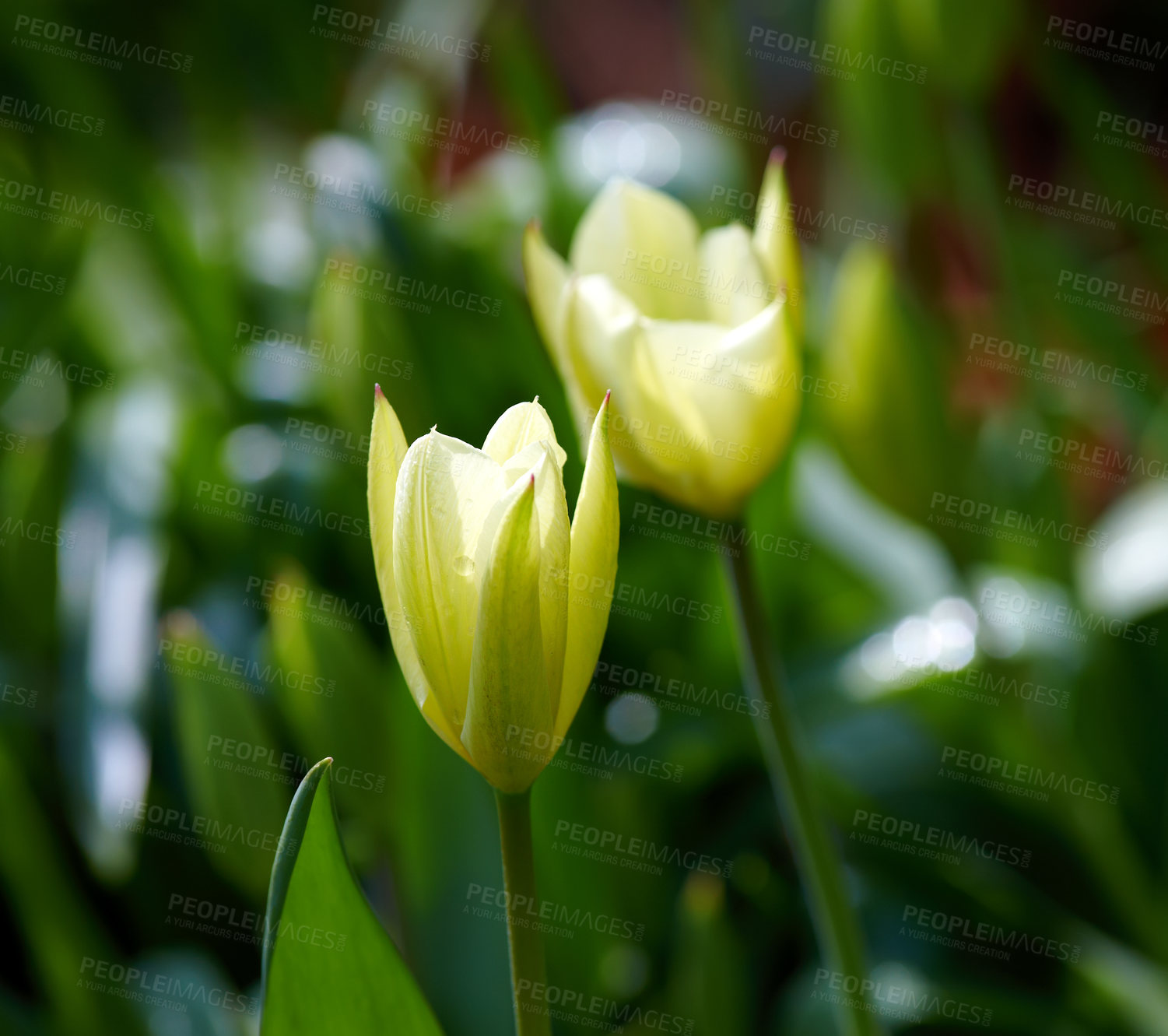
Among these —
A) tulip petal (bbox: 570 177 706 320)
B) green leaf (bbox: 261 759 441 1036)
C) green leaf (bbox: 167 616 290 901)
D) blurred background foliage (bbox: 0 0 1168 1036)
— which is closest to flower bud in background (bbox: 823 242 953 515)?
blurred background foliage (bbox: 0 0 1168 1036)

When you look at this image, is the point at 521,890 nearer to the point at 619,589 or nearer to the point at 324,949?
the point at 324,949

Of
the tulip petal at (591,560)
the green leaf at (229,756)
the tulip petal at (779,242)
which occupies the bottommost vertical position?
the tulip petal at (591,560)

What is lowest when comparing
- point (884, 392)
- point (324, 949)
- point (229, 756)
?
point (324, 949)

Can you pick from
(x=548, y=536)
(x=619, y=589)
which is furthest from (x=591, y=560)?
(x=619, y=589)

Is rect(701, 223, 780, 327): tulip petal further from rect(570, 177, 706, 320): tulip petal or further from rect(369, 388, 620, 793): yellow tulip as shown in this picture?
rect(369, 388, 620, 793): yellow tulip

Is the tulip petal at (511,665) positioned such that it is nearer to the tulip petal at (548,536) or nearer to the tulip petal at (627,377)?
the tulip petal at (548,536)

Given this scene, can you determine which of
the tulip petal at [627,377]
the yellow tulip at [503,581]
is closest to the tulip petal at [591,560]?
the yellow tulip at [503,581]
